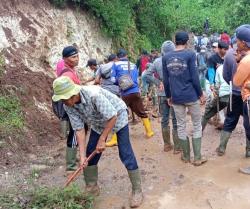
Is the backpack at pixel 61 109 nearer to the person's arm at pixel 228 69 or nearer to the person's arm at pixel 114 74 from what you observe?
the person's arm at pixel 114 74

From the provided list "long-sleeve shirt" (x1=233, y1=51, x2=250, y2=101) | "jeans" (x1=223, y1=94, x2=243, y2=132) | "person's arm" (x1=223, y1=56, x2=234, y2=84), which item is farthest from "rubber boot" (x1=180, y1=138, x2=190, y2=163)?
"long-sleeve shirt" (x1=233, y1=51, x2=250, y2=101)

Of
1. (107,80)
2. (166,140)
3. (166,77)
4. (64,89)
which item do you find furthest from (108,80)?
(64,89)

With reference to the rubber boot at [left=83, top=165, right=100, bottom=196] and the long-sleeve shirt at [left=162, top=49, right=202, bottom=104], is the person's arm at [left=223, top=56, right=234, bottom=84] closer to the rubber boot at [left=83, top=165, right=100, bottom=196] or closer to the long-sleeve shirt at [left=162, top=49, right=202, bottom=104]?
the long-sleeve shirt at [left=162, top=49, right=202, bottom=104]

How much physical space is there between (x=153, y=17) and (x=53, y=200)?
48.9ft

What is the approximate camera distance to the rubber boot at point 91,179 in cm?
559

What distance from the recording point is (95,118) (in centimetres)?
513

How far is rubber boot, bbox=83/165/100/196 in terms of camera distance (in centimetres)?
559

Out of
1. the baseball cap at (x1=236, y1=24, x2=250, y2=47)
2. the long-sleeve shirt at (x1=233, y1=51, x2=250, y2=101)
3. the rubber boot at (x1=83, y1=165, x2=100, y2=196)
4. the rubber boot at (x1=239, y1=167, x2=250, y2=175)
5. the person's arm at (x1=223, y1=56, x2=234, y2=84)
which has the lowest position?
the rubber boot at (x1=239, y1=167, x2=250, y2=175)

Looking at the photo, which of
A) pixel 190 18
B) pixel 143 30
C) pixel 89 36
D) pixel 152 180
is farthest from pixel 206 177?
pixel 190 18

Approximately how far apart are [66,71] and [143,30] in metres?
12.4

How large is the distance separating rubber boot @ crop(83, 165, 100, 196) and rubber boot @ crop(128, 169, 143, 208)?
476 mm

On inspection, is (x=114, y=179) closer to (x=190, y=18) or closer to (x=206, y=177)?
(x=206, y=177)

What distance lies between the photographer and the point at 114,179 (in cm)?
634

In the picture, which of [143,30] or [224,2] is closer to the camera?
[143,30]
